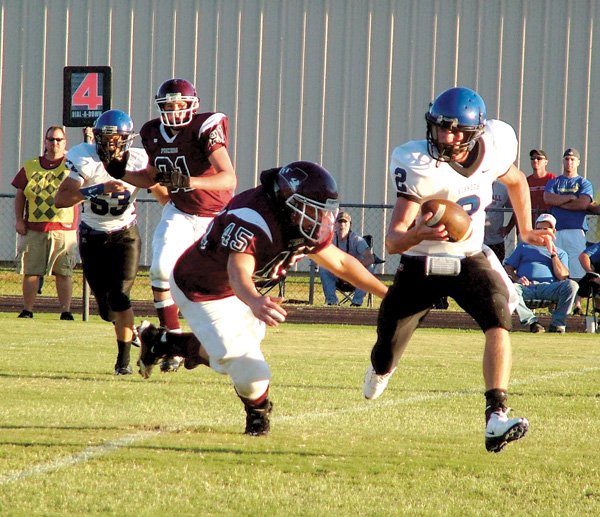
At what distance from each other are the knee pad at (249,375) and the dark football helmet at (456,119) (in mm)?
1321

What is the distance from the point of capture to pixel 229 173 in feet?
24.8

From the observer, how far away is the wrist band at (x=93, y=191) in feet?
26.6

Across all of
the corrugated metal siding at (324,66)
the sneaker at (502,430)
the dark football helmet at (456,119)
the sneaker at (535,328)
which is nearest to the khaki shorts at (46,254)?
the sneaker at (535,328)

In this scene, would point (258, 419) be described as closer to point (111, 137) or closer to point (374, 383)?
point (374, 383)

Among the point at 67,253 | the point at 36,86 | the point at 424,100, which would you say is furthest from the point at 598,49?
the point at 67,253

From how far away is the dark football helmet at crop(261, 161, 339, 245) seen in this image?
512cm

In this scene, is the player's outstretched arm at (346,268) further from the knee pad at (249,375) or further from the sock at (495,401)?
the sock at (495,401)

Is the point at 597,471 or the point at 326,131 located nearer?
the point at 597,471

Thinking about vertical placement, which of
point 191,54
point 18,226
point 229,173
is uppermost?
point 191,54

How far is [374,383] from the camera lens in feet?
21.3

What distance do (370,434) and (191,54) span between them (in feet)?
52.6

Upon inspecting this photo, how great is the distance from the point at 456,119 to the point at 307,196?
3.07ft

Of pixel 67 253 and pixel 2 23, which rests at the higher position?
pixel 2 23

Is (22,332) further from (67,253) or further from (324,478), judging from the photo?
(324,478)
